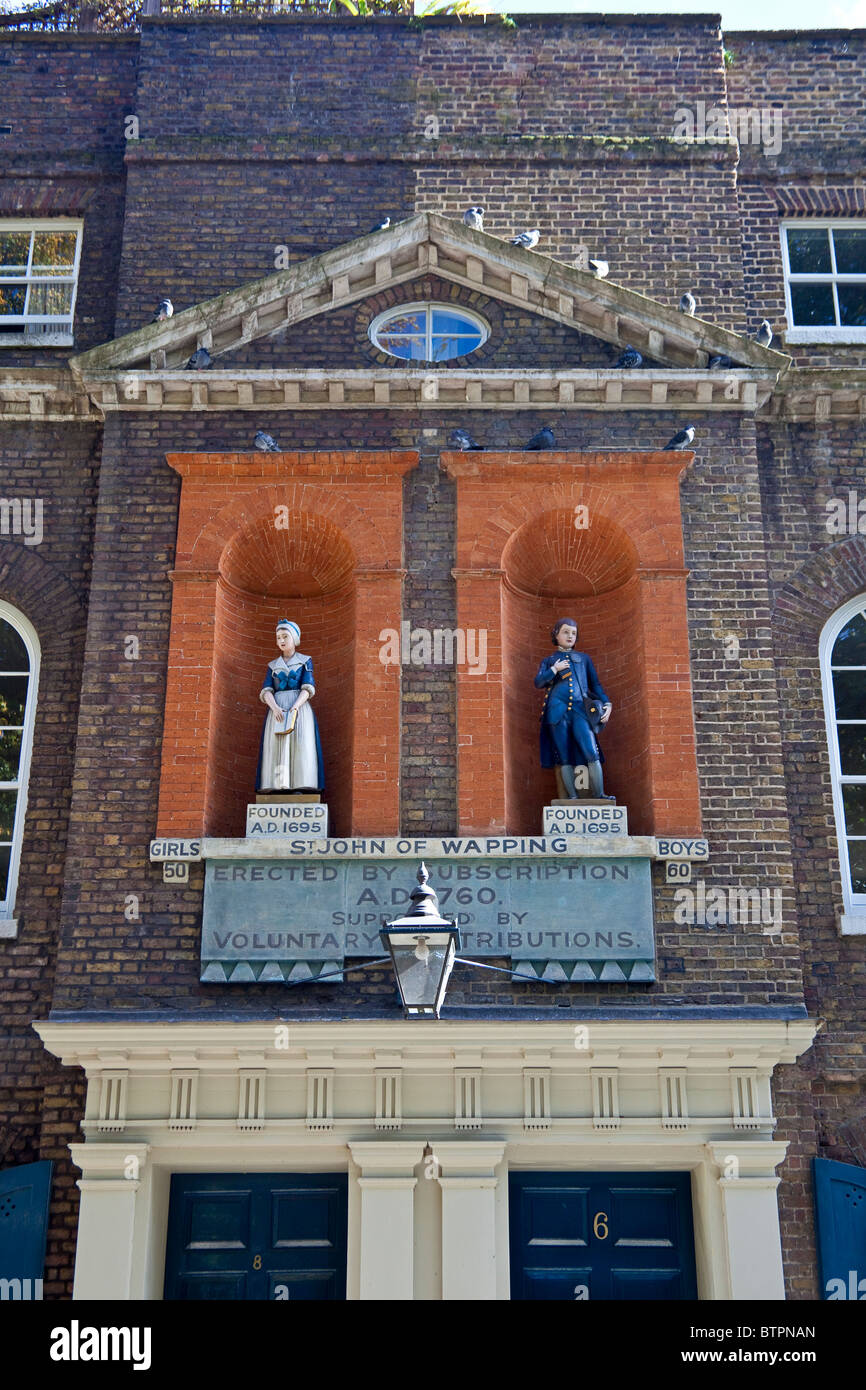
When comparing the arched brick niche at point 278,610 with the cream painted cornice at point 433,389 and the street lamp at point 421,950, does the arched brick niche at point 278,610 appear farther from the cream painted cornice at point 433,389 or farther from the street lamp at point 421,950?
the street lamp at point 421,950

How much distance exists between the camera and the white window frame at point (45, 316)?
1396 centimetres

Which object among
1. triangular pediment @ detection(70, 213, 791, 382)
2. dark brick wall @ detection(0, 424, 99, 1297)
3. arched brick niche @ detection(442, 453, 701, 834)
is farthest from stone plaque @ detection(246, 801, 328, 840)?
triangular pediment @ detection(70, 213, 791, 382)

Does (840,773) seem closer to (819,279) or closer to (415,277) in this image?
(819,279)

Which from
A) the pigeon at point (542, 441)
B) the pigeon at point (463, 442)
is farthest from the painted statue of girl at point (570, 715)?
the pigeon at point (463, 442)

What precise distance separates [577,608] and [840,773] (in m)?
2.54

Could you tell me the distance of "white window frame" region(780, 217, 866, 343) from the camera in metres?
14.0

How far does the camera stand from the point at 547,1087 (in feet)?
35.0

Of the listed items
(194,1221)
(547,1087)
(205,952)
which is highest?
(205,952)

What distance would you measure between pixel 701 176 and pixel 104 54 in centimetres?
595

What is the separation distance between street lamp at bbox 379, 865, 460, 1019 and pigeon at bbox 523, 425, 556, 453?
175 inches

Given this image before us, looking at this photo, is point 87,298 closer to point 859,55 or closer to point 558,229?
point 558,229

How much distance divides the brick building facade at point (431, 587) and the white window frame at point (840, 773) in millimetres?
46

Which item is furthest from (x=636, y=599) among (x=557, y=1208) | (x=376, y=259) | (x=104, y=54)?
(x=104, y=54)

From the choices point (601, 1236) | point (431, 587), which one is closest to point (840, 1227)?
point (601, 1236)
